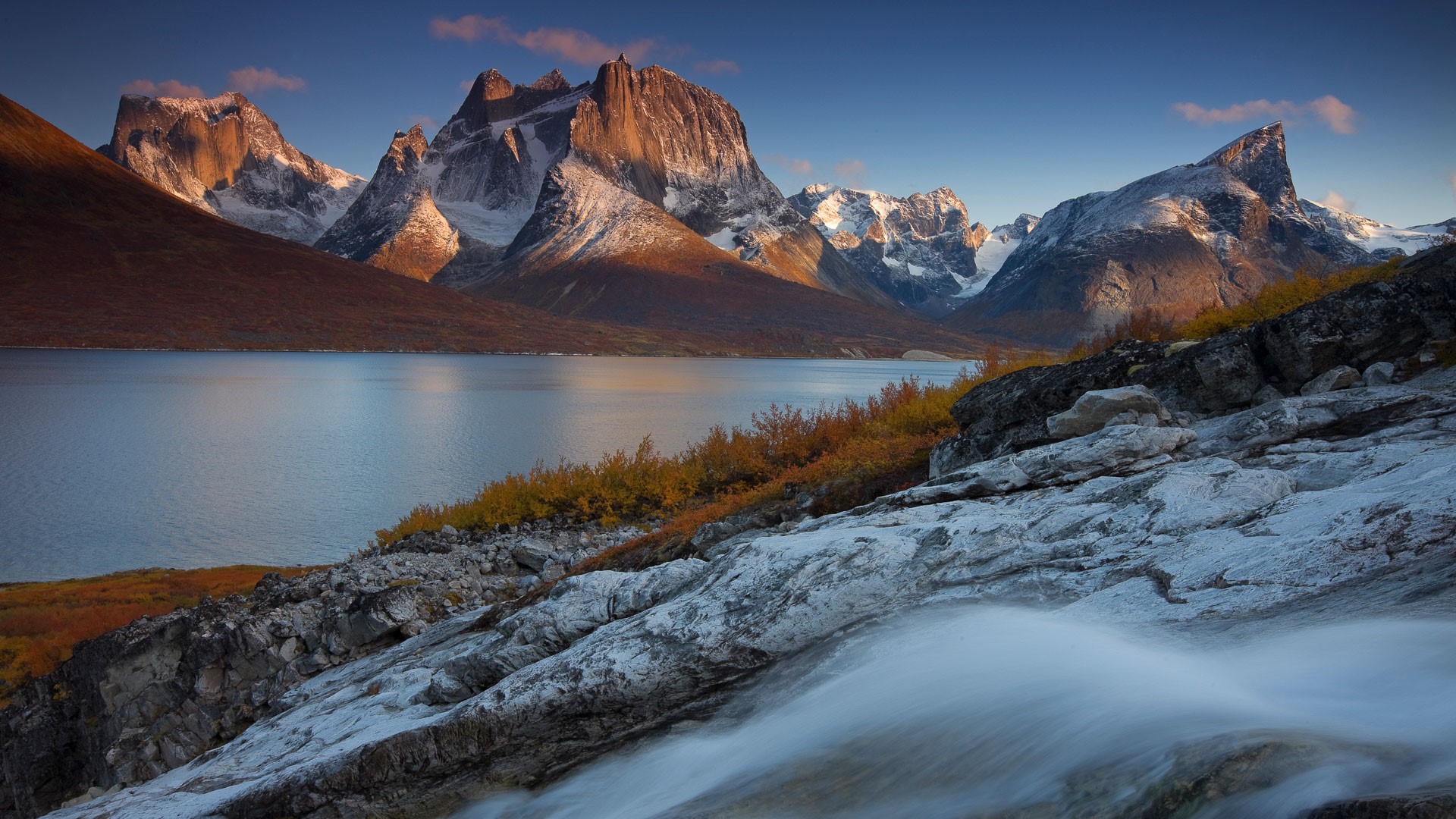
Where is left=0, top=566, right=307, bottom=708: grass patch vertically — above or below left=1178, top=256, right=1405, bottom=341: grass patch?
below

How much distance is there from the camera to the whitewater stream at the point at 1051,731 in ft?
12.5

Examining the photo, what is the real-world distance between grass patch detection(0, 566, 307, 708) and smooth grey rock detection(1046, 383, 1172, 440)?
1595 centimetres

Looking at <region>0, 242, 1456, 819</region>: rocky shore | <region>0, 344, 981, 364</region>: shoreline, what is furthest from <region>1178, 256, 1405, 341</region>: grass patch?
<region>0, 344, 981, 364</region>: shoreline

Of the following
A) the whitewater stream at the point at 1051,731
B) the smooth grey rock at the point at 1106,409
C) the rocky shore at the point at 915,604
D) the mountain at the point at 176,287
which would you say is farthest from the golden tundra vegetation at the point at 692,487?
the mountain at the point at 176,287

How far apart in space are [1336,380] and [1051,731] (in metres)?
7.97

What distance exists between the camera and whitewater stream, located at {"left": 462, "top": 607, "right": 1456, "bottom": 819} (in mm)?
3816

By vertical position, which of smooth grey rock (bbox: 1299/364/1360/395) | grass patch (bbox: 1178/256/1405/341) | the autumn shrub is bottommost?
the autumn shrub

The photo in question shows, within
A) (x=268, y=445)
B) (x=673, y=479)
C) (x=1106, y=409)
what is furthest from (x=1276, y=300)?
(x=268, y=445)

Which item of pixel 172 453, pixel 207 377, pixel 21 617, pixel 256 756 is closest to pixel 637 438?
pixel 172 453

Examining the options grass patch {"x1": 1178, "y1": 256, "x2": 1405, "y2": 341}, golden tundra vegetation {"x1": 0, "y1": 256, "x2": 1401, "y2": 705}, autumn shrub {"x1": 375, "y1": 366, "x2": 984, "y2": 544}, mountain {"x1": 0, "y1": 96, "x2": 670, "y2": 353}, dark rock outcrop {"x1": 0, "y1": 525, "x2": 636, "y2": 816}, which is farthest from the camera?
mountain {"x1": 0, "y1": 96, "x2": 670, "y2": 353}

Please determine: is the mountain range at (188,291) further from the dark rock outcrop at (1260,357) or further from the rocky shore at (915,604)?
the dark rock outcrop at (1260,357)

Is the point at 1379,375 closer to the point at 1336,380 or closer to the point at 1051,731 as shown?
the point at 1336,380

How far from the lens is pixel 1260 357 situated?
11.0 metres

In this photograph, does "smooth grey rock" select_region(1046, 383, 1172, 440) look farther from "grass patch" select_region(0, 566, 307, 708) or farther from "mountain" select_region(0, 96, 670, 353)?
"mountain" select_region(0, 96, 670, 353)
